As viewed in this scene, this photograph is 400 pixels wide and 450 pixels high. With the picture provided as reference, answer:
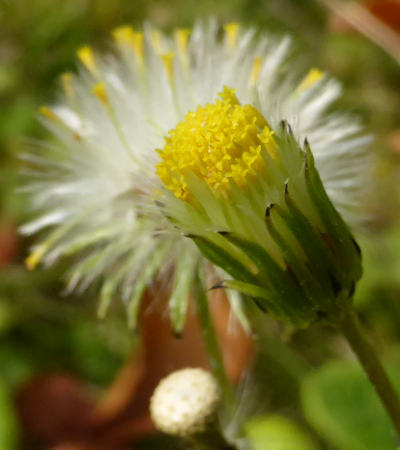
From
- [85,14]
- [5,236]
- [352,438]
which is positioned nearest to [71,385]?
[5,236]

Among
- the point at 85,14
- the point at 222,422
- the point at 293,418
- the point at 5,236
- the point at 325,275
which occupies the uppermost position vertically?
the point at 85,14

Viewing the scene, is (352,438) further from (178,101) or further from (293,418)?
(178,101)

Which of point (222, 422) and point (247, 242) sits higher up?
point (247, 242)

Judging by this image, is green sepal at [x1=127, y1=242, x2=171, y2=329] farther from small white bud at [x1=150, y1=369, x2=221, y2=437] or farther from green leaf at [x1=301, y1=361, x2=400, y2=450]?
green leaf at [x1=301, y1=361, x2=400, y2=450]

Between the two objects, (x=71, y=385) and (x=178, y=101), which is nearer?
(x=178, y=101)

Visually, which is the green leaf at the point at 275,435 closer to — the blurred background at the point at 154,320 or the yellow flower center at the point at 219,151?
the blurred background at the point at 154,320

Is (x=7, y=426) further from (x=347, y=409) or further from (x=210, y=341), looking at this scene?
(x=347, y=409)

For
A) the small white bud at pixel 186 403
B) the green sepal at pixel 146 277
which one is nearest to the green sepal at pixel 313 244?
the small white bud at pixel 186 403
